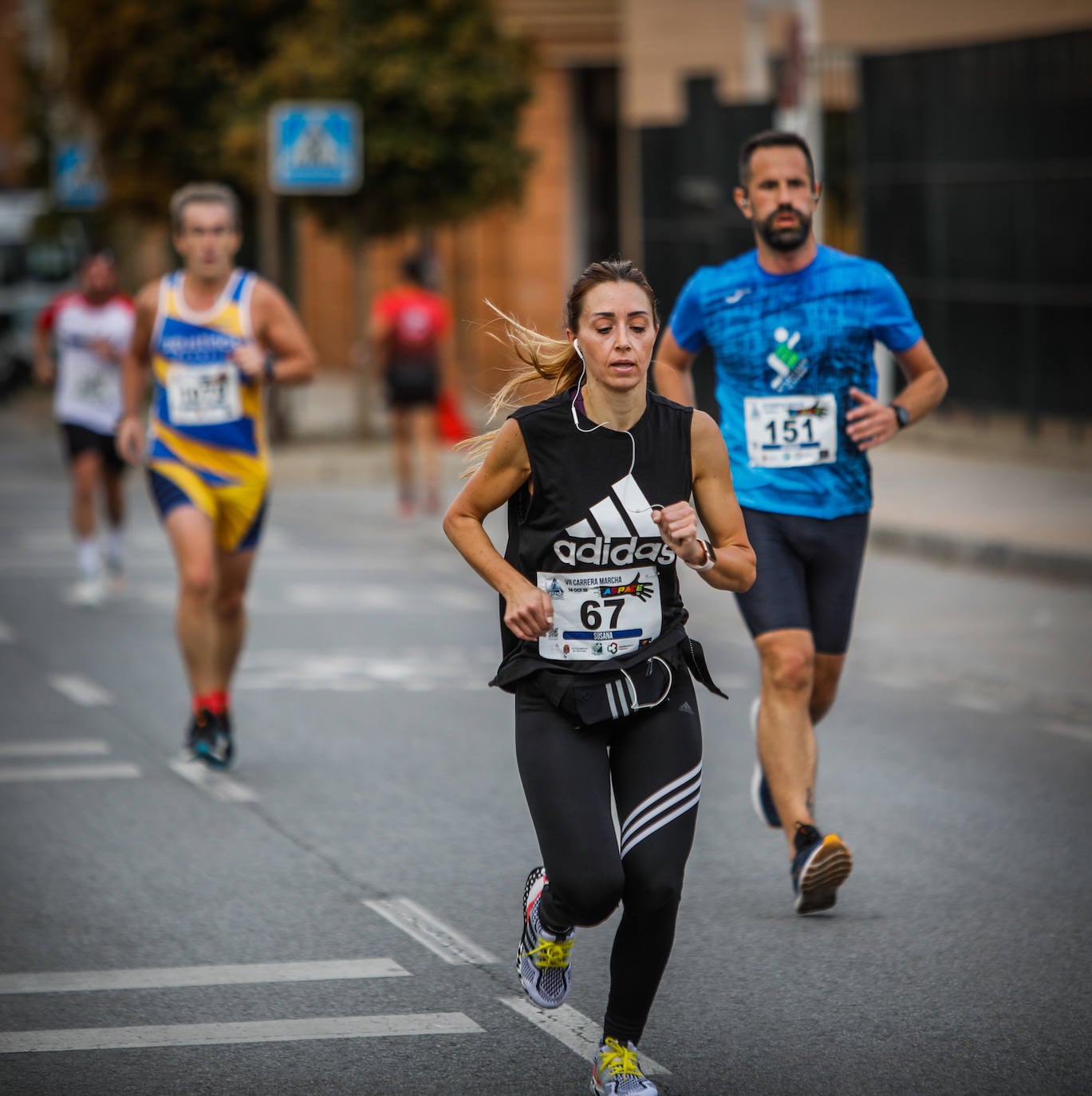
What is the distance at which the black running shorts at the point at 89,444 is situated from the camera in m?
13.1

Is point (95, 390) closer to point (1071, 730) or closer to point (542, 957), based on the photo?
point (1071, 730)

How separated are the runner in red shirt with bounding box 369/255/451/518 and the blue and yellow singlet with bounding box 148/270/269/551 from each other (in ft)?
27.7

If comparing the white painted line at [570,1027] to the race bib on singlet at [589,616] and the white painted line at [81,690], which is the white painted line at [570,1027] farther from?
the white painted line at [81,690]

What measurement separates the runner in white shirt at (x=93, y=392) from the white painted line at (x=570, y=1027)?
8.05m

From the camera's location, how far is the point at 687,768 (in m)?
4.62

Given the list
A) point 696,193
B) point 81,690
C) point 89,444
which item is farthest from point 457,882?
point 696,193

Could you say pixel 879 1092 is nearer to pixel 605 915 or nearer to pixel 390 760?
pixel 605 915

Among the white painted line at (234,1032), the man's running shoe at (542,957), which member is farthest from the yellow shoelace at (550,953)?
the white painted line at (234,1032)

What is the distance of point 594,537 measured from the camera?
463cm

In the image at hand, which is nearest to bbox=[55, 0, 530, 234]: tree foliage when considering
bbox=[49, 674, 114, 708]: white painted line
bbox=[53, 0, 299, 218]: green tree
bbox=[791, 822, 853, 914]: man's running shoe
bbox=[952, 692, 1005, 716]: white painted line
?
bbox=[53, 0, 299, 218]: green tree

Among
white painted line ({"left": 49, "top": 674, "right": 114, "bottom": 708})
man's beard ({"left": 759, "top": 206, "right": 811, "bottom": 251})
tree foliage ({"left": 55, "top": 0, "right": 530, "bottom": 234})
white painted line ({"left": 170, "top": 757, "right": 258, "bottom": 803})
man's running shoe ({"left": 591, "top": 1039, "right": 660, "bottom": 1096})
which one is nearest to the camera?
man's running shoe ({"left": 591, "top": 1039, "right": 660, "bottom": 1096})

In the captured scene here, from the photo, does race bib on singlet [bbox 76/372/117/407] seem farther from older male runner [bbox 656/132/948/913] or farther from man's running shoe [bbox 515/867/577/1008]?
man's running shoe [bbox 515/867/577/1008]

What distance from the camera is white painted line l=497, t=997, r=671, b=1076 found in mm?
4801

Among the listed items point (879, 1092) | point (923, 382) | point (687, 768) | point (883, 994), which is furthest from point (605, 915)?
point (923, 382)
